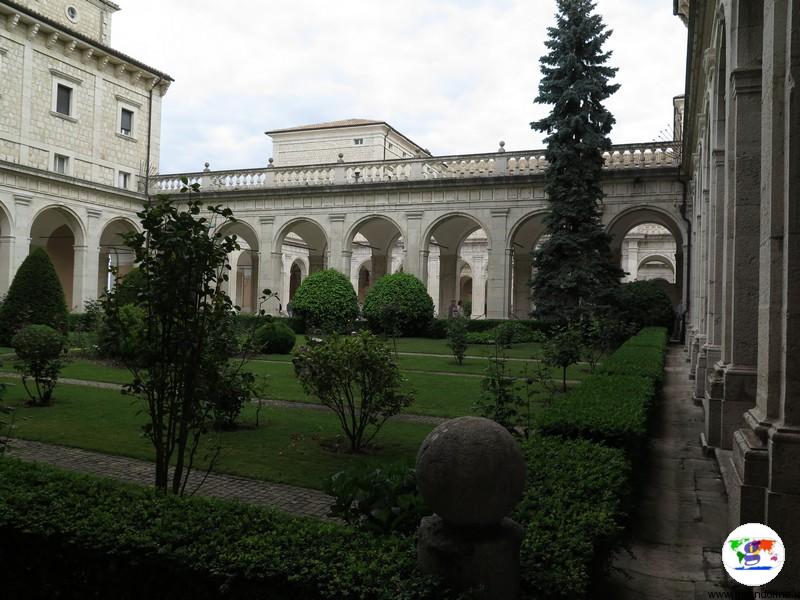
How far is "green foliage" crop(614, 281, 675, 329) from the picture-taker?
2286cm

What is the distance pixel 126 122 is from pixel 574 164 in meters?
22.7

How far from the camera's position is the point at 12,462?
4.73 meters

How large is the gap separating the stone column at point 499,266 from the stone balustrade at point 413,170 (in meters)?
1.94

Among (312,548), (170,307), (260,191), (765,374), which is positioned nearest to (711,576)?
(765,374)

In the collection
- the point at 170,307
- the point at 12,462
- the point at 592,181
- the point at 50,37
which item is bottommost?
the point at 12,462

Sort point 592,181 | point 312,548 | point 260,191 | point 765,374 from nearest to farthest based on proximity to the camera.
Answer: point 312,548, point 765,374, point 592,181, point 260,191

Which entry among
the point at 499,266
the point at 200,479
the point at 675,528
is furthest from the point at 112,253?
the point at 675,528

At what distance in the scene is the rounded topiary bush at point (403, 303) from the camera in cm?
2473

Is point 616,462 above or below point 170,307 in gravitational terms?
below

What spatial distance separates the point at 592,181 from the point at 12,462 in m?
21.8

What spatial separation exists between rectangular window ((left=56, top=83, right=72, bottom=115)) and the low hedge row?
28883 mm

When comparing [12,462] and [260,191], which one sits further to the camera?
[260,191]

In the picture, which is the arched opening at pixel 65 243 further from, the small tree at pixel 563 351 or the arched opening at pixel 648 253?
the arched opening at pixel 648 253

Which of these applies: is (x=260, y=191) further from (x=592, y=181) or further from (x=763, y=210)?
(x=763, y=210)
